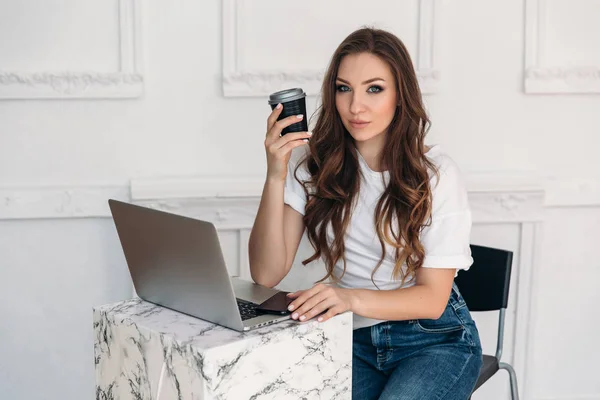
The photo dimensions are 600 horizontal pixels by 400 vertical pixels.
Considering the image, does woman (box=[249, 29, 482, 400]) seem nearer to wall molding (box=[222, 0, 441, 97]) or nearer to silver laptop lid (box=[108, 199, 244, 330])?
silver laptop lid (box=[108, 199, 244, 330])

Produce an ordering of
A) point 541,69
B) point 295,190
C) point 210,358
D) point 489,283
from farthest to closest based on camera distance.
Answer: point 541,69
point 489,283
point 295,190
point 210,358

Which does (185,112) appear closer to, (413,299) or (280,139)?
(280,139)

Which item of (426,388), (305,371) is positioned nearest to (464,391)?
(426,388)

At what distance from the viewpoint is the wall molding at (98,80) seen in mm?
2256

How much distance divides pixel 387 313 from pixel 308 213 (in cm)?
34

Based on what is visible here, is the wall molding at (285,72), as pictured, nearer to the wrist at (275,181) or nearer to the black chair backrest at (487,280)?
the black chair backrest at (487,280)

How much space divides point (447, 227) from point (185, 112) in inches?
37.3

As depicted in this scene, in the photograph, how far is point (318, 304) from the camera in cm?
141

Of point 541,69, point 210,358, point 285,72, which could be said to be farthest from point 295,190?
point 541,69

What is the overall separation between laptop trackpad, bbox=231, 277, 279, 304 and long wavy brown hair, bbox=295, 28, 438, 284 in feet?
0.90

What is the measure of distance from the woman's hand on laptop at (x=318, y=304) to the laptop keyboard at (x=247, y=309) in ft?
0.22

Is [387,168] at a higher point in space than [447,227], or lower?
higher

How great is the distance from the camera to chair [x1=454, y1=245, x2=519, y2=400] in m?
2.09

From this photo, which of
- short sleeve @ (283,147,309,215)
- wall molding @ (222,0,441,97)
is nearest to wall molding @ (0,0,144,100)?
wall molding @ (222,0,441,97)
